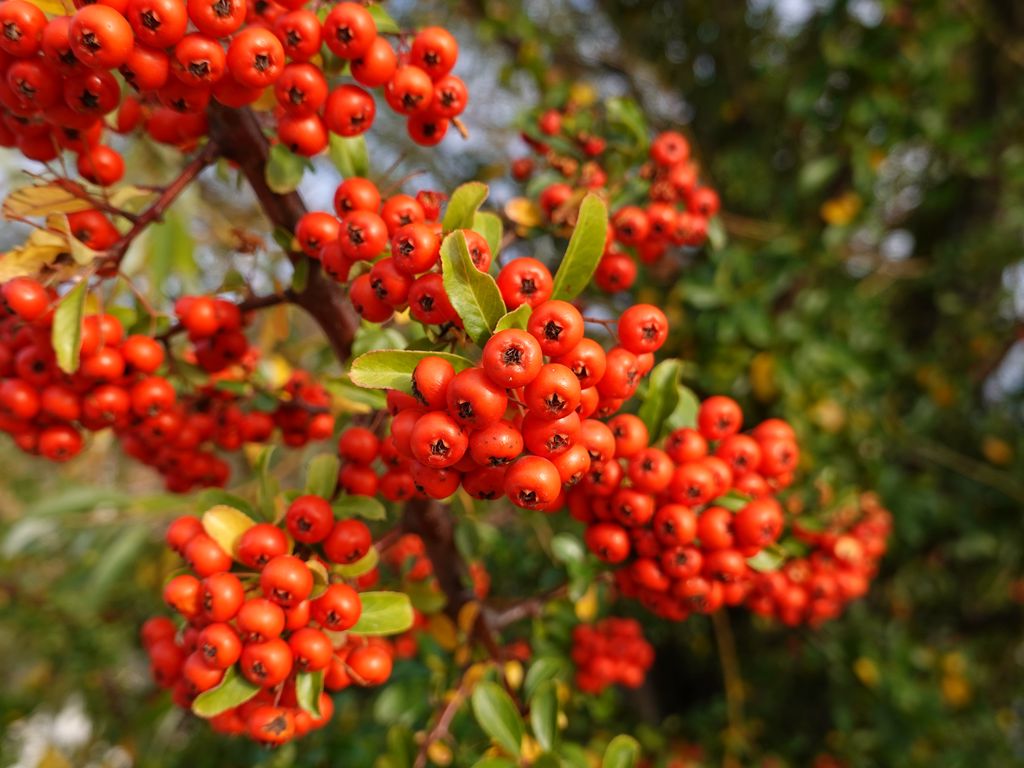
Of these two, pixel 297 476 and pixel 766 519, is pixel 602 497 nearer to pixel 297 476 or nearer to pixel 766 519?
pixel 766 519

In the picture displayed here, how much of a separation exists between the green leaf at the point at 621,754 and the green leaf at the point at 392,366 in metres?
1.02

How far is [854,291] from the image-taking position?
130 inches

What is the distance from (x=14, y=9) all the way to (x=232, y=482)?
4.42 meters

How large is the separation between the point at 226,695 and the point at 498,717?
638mm

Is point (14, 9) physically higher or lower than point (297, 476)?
higher

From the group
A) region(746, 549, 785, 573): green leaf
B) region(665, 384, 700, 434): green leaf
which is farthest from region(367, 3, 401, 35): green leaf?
region(746, 549, 785, 573): green leaf

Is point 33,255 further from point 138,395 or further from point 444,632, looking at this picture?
point 444,632

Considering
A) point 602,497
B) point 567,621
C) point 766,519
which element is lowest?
point 567,621

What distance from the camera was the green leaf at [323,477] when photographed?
4.77ft

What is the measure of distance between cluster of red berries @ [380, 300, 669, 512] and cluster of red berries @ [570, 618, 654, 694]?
1.52 metres

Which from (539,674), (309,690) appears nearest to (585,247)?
(309,690)

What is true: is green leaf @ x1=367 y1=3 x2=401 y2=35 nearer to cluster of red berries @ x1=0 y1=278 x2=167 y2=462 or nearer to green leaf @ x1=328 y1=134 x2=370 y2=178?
green leaf @ x1=328 y1=134 x2=370 y2=178

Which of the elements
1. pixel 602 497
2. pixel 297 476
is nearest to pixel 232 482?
pixel 297 476

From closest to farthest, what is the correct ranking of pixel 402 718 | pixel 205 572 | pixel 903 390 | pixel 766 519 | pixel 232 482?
pixel 205 572, pixel 766 519, pixel 402 718, pixel 903 390, pixel 232 482
